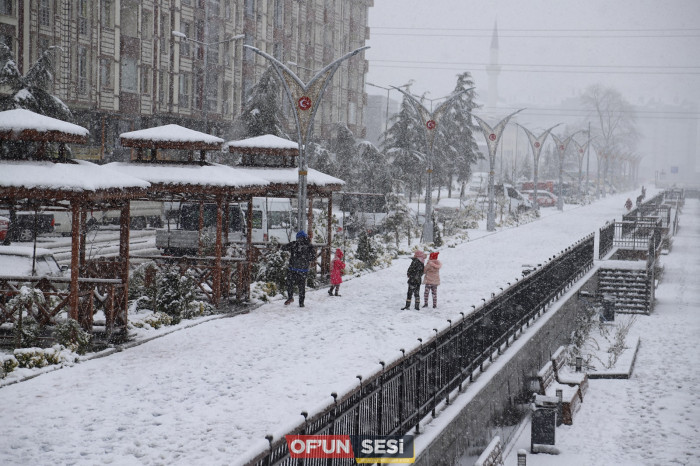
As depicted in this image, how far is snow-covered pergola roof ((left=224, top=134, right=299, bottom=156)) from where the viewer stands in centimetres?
2094

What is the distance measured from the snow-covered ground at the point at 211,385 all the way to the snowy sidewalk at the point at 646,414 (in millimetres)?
677

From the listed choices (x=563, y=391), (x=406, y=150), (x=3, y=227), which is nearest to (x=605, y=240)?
(x=563, y=391)

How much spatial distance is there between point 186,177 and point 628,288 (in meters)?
18.8

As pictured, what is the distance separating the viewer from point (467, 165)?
232ft

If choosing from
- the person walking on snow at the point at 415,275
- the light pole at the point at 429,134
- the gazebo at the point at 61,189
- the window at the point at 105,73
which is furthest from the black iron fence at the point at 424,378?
the window at the point at 105,73

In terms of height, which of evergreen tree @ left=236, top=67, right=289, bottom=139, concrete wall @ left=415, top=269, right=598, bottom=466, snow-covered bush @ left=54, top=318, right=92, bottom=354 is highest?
evergreen tree @ left=236, top=67, right=289, bottom=139

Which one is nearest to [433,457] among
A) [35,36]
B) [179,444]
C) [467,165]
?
[179,444]

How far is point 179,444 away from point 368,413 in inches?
85.6

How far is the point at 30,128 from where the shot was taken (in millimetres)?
12766

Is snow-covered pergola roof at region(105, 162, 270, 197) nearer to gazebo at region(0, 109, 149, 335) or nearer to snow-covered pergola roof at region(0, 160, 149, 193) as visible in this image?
gazebo at region(0, 109, 149, 335)

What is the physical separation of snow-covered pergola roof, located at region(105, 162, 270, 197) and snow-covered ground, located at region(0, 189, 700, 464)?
9.06 ft

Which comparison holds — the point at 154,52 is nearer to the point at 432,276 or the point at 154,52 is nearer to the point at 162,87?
the point at 162,87

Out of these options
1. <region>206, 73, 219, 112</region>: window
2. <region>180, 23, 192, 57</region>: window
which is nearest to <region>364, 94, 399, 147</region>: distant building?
<region>206, 73, 219, 112</region>: window

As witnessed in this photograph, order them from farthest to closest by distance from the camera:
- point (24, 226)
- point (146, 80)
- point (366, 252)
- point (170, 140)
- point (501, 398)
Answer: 1. point (146, 80)
2. point (24, 226)
3. point (366, 252)
4. point (170, 140)
5. point (501, 398)
